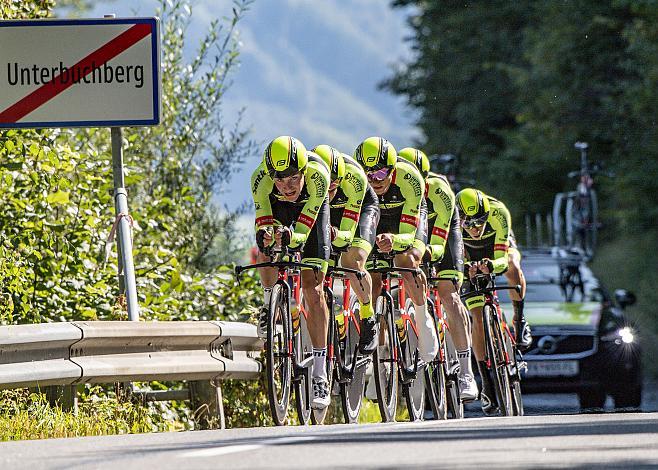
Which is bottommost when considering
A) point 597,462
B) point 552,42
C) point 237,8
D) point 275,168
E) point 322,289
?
point 597,462

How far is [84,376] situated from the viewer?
426 inches

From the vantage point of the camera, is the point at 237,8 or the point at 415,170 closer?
the point at 415,170

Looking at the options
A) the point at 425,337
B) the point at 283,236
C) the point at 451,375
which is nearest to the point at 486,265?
the point at 451,375

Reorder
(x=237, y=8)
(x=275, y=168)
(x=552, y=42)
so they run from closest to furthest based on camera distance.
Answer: (x=275, y=168) → (x=237, y=8) → (x=552, y=42)

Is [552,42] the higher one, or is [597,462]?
[552,42]

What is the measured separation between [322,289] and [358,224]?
2.72 ft

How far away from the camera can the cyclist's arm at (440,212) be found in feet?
47.3

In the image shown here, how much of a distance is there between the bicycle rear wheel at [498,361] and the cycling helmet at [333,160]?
284 cm

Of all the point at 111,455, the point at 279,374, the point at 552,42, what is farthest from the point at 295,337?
the point at 552,42

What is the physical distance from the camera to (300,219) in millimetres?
12156

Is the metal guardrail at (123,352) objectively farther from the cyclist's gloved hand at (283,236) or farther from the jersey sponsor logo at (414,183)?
the jersey sponsor logo at (414,183)

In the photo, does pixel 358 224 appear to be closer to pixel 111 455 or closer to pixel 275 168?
pixel 275 168

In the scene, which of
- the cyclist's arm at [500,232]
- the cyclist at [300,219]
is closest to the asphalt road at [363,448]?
the cyclist at [300,219]

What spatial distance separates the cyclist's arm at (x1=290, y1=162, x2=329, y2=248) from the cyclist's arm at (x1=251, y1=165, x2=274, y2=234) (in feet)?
0.67
